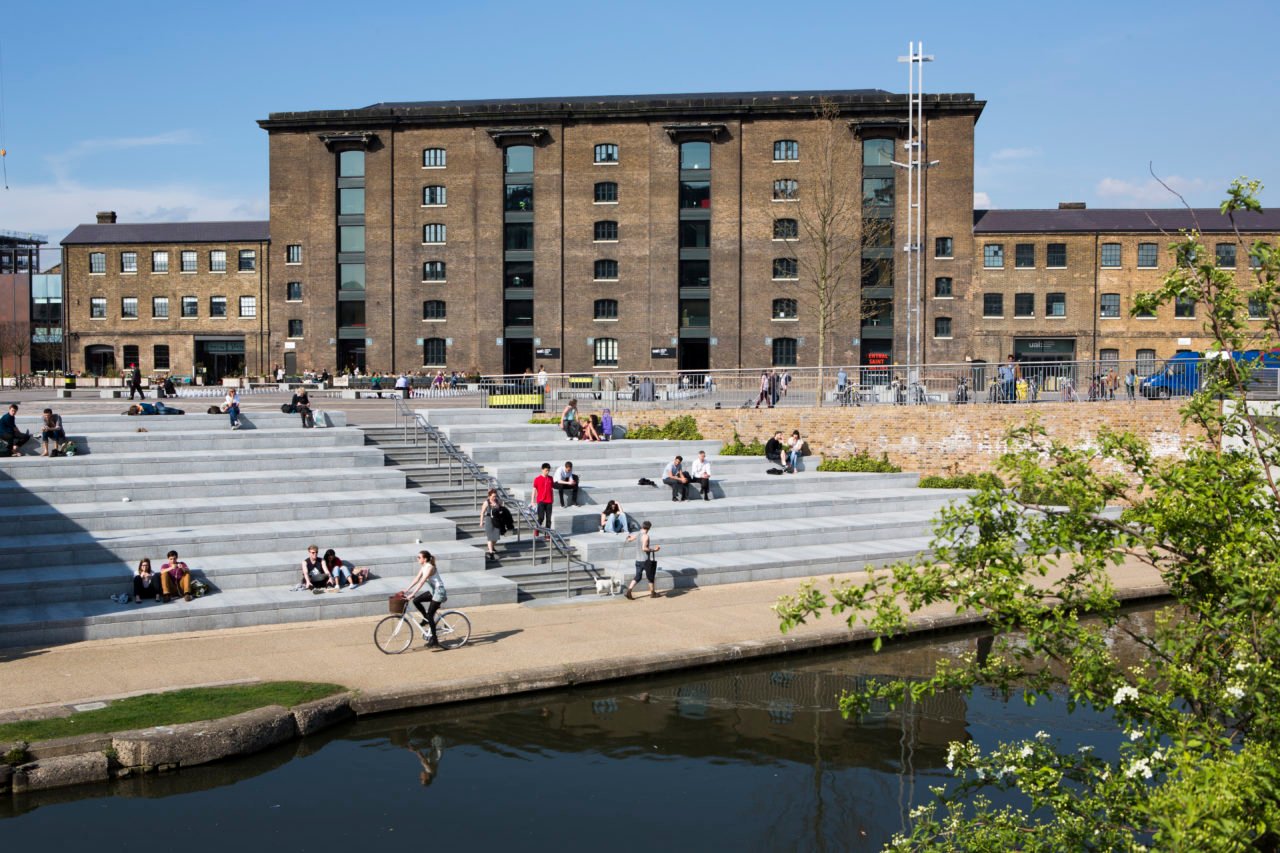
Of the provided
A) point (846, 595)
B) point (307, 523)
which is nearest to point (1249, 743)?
point (846, 595)

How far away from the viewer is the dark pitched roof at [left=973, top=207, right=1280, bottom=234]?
5766cm

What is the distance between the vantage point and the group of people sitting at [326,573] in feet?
65.8

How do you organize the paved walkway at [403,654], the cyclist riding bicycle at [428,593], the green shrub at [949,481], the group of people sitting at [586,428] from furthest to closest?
the green shrub at [949,481], the group of people sitting at [586,428], the cyclist riding bicycle at [428,593], the paved walkway at [403,654]

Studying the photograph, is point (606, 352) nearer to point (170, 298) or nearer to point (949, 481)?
point (170, 298)

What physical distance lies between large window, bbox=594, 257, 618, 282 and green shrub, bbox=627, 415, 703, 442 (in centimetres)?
3003

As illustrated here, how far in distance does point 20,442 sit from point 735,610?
52.0 feet

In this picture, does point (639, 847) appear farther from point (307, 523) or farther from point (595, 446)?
point (595, 446)

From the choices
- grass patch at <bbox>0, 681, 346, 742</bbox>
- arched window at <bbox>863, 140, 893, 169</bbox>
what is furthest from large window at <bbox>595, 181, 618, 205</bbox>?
grass patch at <bbox>0, 681, 346, 742</bbox>

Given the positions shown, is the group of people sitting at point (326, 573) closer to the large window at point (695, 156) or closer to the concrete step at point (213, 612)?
the concrete step at point (213, 612)

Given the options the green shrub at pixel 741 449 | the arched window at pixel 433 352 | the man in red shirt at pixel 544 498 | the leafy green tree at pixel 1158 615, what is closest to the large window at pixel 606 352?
the arched window at pixel 433 352

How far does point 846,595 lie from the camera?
24.7 ft

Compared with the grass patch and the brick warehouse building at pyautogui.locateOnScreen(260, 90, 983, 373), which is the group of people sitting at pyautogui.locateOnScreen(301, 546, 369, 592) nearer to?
the grass patch

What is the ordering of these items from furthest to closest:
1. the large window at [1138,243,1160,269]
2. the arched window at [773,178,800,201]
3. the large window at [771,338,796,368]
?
the large window at [771,338,796,368] → the arched window at [773,178,800,201] → the large window at [1138,243,1160,269]

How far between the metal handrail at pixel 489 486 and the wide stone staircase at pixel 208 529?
4.24ft
